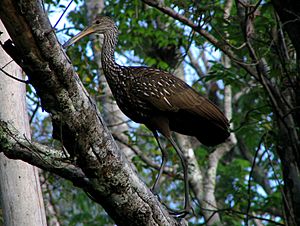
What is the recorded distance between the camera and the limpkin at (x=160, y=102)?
5.26 meters

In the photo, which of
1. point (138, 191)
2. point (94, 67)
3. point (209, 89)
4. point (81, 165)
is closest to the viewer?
point (81, 165)

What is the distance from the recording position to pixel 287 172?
19.9 ft

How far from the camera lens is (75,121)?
3.02m

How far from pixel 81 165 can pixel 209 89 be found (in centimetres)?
919

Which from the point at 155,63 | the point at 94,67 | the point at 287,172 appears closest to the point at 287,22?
the point at 287,172

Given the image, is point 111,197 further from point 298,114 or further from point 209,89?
point 209,89

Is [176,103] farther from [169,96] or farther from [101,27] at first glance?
[101,27]

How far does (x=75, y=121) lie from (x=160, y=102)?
92.2 inches

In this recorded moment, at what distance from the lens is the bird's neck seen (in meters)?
5.37

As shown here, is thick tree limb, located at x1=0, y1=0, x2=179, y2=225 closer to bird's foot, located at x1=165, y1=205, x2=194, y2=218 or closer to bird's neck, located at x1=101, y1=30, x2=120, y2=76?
bird's foot, located at x1=165, y1=205, x2=194, y2=218

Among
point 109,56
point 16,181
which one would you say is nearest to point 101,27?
point 109,56

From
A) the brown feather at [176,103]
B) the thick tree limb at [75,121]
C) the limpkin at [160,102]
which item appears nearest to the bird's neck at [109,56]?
the limpkin at [160,102]

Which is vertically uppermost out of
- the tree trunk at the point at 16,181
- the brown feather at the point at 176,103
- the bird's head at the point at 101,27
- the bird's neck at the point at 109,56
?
the bird's head at the point at 101,27

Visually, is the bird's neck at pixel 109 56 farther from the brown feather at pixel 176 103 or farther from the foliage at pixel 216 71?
the foliage at pixel 216 71
